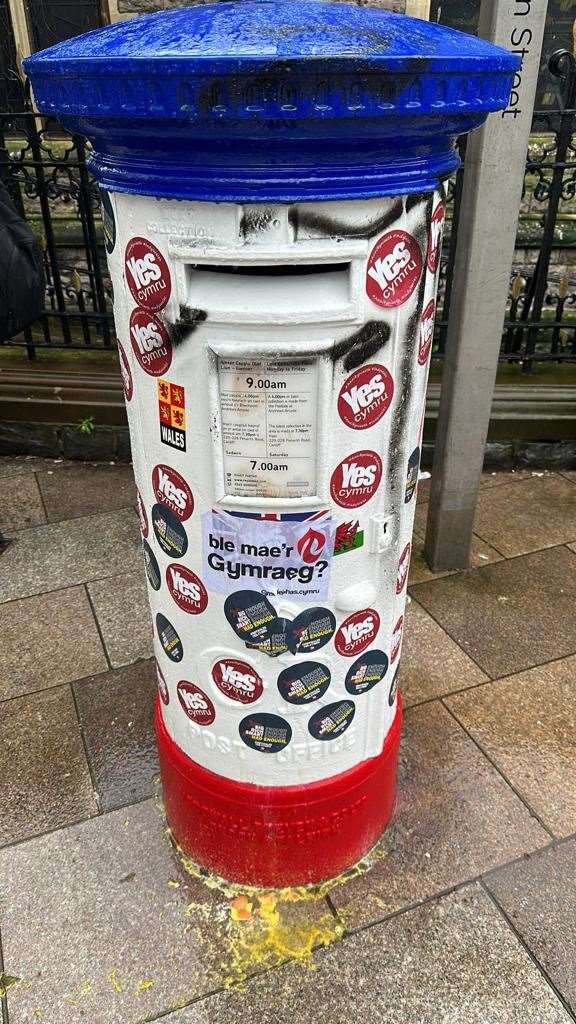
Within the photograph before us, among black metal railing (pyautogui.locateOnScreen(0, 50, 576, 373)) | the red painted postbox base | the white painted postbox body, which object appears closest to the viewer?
the white painted postbox body

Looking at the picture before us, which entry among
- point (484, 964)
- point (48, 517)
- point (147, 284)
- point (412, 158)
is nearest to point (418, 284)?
point (412, 158)

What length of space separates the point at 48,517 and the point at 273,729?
9.12ft

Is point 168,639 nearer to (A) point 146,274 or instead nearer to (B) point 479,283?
(A) point 146,274

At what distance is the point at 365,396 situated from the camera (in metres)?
1.68

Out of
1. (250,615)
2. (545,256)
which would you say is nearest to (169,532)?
(250,615)

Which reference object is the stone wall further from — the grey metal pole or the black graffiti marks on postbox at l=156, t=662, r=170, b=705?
the black graffiti marks on postbox at l=156, t=662, r=170, b=705

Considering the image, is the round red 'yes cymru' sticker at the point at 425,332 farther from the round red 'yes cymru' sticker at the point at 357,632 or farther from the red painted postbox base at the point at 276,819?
the red painted postbox base at the point at 276,819

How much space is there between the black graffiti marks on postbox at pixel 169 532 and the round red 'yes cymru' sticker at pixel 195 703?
1.37 feet

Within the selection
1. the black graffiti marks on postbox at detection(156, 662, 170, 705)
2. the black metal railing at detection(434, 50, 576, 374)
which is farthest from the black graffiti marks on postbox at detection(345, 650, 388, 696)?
the black metal railing at detection(434, 50, 576, 374)

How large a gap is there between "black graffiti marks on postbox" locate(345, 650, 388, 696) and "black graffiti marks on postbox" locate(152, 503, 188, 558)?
582 mm

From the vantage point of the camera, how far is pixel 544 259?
14.8 feet

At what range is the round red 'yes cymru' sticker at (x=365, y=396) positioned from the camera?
1650 mm

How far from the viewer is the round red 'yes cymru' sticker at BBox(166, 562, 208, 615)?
1909 millimetres

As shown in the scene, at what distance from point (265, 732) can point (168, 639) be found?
0.38 metres
